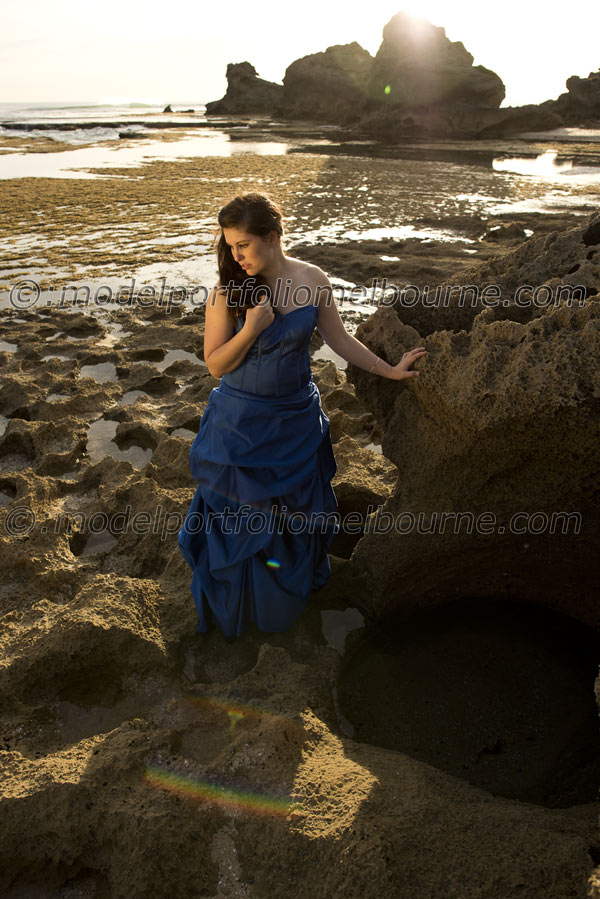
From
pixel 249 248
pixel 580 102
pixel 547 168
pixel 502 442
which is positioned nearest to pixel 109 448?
pixel 249 248

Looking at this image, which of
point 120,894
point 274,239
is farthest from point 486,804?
point 274,239

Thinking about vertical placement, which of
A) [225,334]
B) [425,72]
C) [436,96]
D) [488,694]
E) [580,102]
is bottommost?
[488,694]

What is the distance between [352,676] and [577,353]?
4.78 ft

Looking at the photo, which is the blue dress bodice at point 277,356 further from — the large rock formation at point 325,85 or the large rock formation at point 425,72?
the large rock formation at point 325,85

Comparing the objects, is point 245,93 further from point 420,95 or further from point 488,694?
point 488,694

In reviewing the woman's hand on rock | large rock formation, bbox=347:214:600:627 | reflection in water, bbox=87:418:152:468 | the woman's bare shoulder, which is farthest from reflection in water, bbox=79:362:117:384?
the woman's hand on rock

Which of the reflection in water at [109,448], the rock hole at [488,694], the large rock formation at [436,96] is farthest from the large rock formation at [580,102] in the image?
the rock hole at [488,694]

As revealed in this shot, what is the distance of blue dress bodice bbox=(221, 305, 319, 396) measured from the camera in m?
2.23

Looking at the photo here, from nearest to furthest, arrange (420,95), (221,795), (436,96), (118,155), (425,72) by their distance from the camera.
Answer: (221,795)
(118,155)
(436,96)
(420,95)
(425,72)

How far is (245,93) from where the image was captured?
54.0m

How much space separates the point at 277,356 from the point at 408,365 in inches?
19.6

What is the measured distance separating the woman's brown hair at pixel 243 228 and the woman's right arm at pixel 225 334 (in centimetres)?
3

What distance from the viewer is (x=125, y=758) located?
6.14ft

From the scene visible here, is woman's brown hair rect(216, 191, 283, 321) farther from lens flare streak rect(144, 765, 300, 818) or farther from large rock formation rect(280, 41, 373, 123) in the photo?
large rock formation rect(280, 41, 373, 123)
